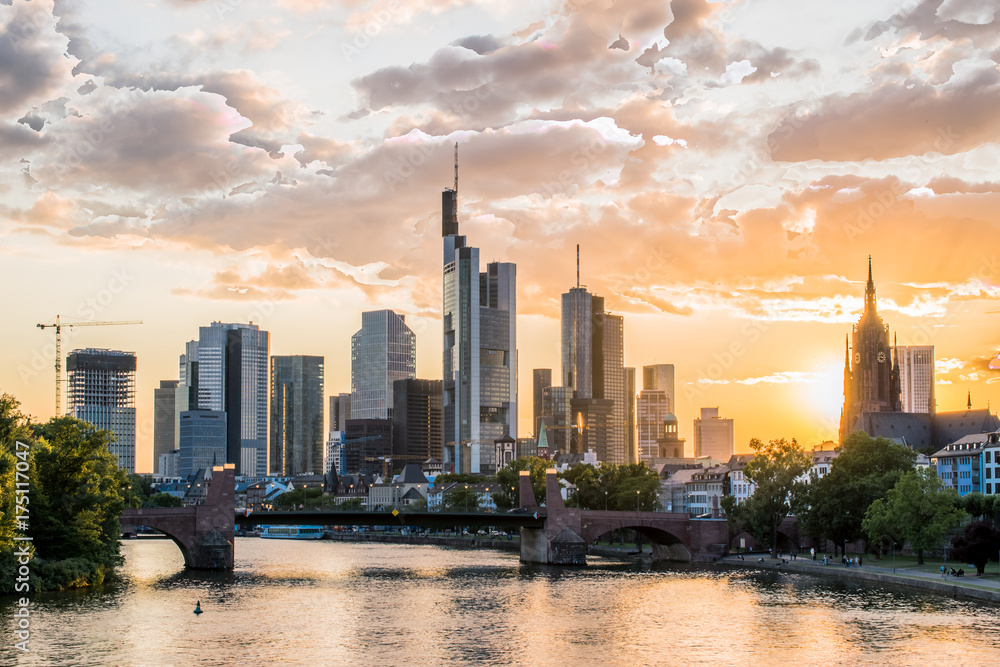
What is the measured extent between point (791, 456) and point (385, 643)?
273 feet

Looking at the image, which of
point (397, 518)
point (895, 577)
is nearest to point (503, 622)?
point (895, 577)

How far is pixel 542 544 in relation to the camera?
150m

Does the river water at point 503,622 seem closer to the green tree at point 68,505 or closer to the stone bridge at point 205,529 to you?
the green tree at point 68,505

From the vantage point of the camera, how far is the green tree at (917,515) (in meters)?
118

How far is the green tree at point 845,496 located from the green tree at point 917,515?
217 inches

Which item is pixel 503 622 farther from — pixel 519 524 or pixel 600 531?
pixel 600 531

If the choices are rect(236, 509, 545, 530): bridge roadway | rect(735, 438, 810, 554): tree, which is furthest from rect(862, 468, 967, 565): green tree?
rect(236, 509, 545, 530): bridge roadway

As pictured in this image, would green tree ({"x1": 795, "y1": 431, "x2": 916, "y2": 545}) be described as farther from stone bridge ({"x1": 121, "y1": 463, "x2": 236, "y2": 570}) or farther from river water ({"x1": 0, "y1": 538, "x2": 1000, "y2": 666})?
stone bridge ({"x1": 121, "y1": 463, "x2": 236, "y2": 570})

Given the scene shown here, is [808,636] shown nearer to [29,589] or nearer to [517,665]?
[517,665]

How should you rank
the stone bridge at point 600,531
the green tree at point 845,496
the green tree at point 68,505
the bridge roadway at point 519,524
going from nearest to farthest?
the green tree at point 68,505, the green tree at point 845,496, the bridge roadway at point 519,524, the stone bridge at point 600,531

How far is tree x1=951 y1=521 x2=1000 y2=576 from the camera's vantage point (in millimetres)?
110062

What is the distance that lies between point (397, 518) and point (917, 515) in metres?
58.4

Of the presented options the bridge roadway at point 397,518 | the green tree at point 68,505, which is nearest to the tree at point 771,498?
the bridge roadway at point 397,518

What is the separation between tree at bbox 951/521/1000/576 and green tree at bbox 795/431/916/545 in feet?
48.4
